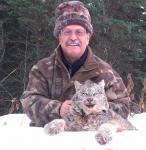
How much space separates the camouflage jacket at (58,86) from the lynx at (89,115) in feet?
1.16

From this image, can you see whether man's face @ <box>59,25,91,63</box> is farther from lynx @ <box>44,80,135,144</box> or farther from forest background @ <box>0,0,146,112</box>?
forest background @ <box>0,0,146,112</box>

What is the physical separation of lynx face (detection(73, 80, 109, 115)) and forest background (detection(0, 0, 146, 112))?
4.08 meters

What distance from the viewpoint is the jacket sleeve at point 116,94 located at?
4.10 meters

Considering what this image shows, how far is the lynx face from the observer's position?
354 cm

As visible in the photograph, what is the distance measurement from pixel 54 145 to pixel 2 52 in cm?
613

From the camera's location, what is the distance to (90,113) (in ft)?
11.9

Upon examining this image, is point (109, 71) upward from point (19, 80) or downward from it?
upward

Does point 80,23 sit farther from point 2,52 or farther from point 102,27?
point 2,52

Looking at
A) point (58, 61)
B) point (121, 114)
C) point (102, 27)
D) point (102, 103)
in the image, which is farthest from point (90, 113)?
point (102, 27)

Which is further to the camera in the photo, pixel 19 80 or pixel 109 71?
pixel 19 80

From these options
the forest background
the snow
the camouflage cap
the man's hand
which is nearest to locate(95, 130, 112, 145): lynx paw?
the snow

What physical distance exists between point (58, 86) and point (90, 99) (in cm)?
75

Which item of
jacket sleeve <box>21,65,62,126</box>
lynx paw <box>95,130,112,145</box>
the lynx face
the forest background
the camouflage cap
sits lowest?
the forest background

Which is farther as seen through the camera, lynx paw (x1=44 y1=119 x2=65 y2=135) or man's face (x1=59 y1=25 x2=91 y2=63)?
man's face (x1=59 y1=25 x2=91 y2=63)
